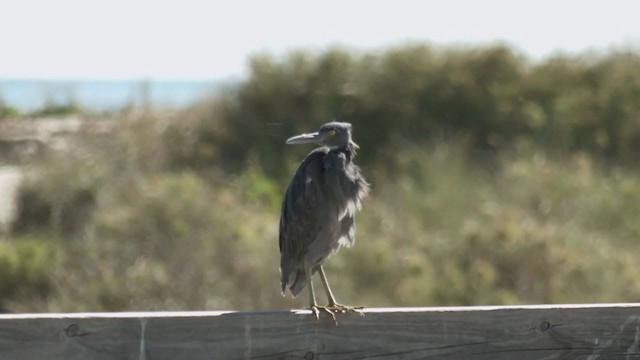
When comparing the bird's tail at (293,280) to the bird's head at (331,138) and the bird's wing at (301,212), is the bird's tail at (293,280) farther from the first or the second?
the bird's head at (331,138)

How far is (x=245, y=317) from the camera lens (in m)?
3.40

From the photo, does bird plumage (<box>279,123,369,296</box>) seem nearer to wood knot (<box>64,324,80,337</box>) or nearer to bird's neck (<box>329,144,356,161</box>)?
bird's neck (<box>329,144,356,161</box>)

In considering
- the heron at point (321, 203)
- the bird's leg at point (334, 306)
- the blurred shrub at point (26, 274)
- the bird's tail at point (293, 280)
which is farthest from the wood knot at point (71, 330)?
the blurred shrub at point (26, 274)

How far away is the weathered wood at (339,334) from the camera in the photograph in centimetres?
327

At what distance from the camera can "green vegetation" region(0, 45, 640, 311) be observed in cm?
1010

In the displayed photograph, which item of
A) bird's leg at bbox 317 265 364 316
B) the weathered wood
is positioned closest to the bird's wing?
bird's leg at bbox 317 265 364 316

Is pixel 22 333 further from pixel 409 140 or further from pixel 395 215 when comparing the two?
pixel 409 140

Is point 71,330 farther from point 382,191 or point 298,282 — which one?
point 382,191

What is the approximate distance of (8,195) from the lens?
13.4 meters

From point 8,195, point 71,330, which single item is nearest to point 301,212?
point 71,330

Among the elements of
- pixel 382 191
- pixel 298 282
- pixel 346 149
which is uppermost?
pixel 346 149

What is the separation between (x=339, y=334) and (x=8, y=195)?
1056cm

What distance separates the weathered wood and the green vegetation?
6.06 metres

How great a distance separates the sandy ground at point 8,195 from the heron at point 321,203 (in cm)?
827
